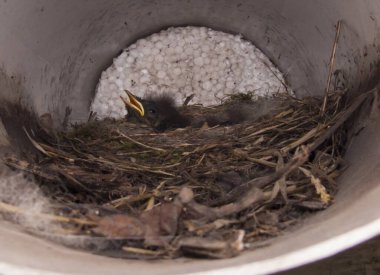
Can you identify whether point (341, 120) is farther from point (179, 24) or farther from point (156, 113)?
point (179, 24)

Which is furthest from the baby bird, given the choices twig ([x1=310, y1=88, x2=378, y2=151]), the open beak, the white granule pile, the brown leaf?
the brown leaf

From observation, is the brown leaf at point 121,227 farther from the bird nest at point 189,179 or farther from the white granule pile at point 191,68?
the white granule pile at point 191,68

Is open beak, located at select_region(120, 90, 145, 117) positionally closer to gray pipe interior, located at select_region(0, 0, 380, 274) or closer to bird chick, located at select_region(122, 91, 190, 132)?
bird chick, located at select_region(122, 91, 190, 132)

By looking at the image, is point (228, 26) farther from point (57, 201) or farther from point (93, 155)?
point (57, 201)

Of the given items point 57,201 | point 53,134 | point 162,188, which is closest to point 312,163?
point 162,188

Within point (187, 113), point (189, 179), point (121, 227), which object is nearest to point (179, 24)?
point (187, 113)

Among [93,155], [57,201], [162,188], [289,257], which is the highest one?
[93,155]
